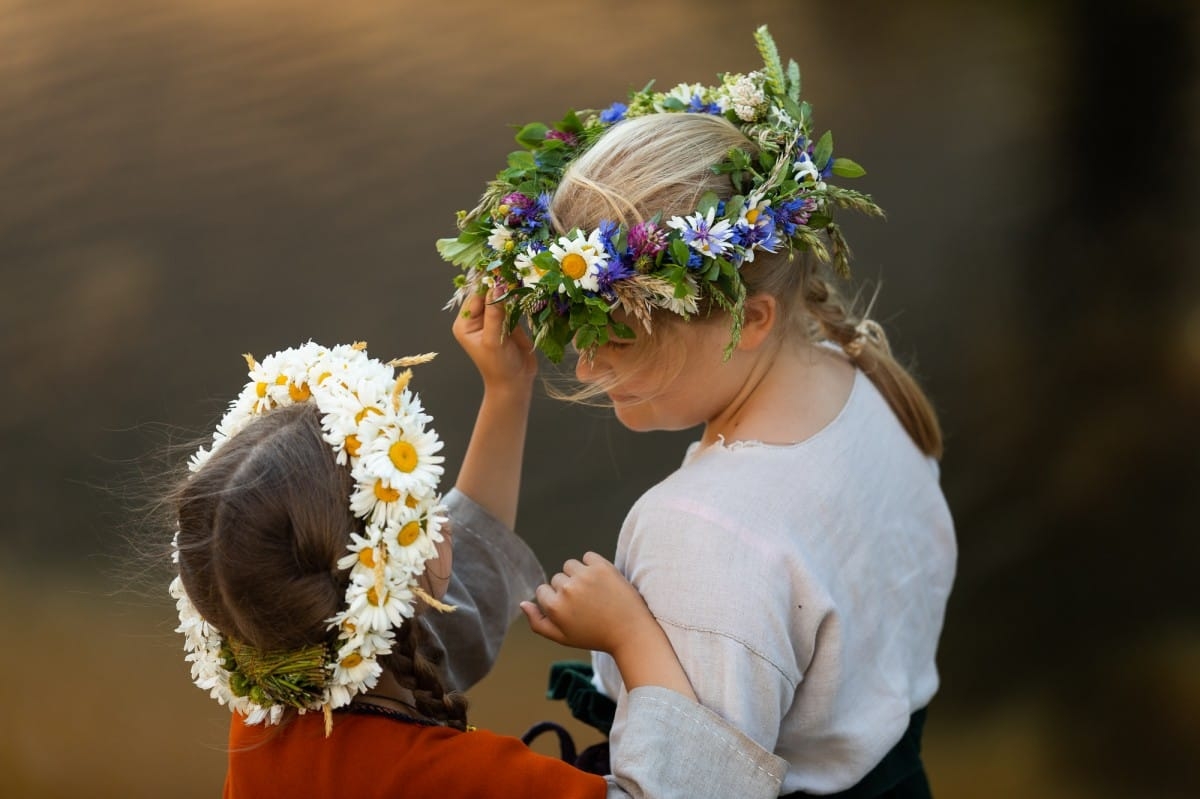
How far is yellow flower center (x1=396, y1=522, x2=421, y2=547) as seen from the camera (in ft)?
4.01

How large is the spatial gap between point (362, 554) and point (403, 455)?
0.11m

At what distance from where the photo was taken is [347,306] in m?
2.53

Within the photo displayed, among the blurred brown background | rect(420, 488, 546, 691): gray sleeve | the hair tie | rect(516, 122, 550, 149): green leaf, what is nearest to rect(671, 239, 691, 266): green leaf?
rect(516, 122, 550, 149): green leaf

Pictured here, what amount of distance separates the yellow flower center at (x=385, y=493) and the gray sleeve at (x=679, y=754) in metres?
0.33

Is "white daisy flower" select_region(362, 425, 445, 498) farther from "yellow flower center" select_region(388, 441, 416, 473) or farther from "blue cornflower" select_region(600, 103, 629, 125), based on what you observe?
"blue cornflower" select_region(600, 103, 629, 125)

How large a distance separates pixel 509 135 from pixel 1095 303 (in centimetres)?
130

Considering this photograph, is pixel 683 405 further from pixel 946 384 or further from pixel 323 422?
pixel 946 384

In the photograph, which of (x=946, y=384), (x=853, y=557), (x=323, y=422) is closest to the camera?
(x=323, y=422)

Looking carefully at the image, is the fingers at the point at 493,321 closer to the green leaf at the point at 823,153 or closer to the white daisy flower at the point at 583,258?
the white daisy flower at the point at 583,258

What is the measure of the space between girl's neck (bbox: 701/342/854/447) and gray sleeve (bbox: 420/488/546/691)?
335 millimetres

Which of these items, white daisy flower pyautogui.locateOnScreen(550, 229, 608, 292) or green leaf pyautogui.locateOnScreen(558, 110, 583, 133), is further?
green leaf pyautogui.locateOnScreen(558, 110, 583, 133)

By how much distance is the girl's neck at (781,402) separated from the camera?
1.42 metres

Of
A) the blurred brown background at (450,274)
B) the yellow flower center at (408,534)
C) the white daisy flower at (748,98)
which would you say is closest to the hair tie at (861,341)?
the white daisy flower at (748,98)

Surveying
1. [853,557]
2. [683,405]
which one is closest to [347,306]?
[683,405]
